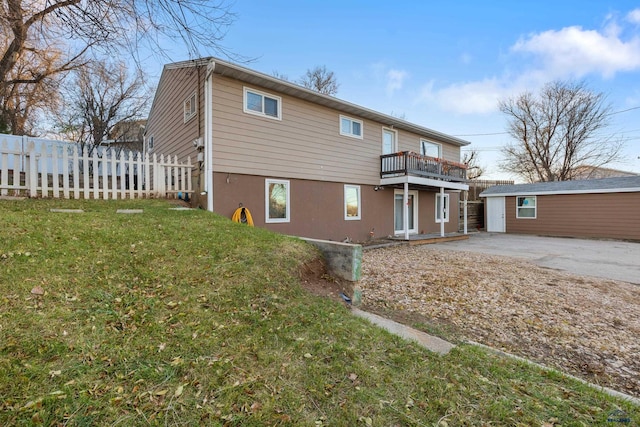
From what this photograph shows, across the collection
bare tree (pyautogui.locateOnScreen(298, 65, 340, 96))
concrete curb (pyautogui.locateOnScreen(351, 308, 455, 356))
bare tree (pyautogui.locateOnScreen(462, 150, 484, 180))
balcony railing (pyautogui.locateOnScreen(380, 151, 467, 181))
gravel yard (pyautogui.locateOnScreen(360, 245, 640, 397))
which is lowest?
gravel yard (pyautogui.locateOnScreen(360, 245, 640, 397))

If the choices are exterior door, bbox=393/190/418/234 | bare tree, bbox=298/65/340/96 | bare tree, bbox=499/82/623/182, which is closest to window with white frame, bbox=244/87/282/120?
exterior door, bbox=393/190/418/234

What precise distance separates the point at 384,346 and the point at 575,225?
56.0ft

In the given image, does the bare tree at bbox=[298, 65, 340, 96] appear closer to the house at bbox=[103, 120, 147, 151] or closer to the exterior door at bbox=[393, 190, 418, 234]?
the house at bbox=[103, 120, 147, 151]

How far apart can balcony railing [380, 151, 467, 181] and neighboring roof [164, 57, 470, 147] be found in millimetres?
1520

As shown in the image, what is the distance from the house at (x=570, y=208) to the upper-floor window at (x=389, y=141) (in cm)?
890

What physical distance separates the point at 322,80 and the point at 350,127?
14.2 m

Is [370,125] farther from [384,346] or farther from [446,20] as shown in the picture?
[384,346]

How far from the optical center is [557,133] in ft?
76.4

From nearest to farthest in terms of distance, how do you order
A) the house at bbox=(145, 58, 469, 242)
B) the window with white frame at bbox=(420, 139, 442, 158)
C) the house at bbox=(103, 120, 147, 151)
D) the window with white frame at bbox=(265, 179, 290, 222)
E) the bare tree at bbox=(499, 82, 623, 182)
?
the house at bbox=(145, 58, 469, 242) → the window with white frame at bbox=(265, 179, 290, 222) → the window with white frame at bbox=(420, 139, 442, 158) → the house at bbox=(103, 120, 147, 151) → the bare tree at bbox=(499, 82, 623, 182)

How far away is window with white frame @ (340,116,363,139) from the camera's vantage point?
33.9 feet

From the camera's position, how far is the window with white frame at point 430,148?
13.4 meters

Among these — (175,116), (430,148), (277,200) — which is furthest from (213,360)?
(430,148)

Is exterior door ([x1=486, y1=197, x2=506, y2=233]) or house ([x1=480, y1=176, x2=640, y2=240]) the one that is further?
exterior door ([x1=486, y1=197, x2=506, y2=233])

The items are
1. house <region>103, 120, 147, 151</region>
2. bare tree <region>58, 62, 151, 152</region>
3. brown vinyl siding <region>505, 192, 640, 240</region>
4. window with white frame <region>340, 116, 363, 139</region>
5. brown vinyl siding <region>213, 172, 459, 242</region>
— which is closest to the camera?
brown vinyl siding <region>213, 172, 459, 242</region>
